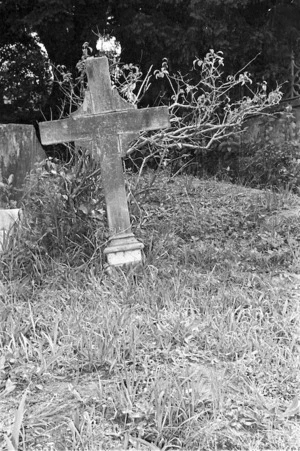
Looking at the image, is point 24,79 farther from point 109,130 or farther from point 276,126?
point 109,130

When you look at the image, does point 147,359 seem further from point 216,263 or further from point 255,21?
point 255,21

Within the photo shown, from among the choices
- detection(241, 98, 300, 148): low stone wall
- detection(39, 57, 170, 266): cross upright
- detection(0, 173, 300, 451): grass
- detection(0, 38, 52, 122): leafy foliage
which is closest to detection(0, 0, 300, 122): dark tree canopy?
detection(241, 98, 300, 148): low stone wall

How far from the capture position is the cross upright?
363cm

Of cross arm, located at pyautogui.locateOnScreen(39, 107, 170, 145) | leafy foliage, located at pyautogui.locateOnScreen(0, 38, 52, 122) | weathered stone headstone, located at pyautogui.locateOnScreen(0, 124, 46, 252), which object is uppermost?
leafy foliage, located at pyautogui.locateOnScreen(0, 38, 52, 122)

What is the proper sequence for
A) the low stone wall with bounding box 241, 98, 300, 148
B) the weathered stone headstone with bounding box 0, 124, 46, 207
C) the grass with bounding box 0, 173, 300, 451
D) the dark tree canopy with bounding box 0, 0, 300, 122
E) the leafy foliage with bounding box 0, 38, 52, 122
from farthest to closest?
1. the leafy foliage with bounding box 0, 38, 52, 122
2. the low stone wall with bounding box 241, 98, 300, 148
3. the dark tree canopy with bounding box 0, 0, 300, 122
4. the weathered stone headstone with bounding box 0, 124, 46, 207
5. the grass with bounding box 0, 173, 300, 451

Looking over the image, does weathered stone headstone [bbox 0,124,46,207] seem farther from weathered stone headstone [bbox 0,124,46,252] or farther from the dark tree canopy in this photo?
the dark tree canopy

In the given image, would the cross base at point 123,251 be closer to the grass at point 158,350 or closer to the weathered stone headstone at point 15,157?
the grass at point 158,350

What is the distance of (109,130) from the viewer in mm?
3654

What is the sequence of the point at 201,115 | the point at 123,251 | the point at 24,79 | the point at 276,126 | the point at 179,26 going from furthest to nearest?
1. the point at 24,79
2. the point at 276,126
3. the point at 179,26
4. the point at 201,115
5. the point at 123,251

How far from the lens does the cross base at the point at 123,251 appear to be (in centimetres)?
352

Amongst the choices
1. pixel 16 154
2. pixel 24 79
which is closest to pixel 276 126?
pixel 16 154

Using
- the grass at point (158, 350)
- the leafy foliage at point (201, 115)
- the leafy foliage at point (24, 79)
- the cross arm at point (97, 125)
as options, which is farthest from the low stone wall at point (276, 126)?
the leafy foliage at point (24, 79)

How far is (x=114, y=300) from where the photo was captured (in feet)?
9.82

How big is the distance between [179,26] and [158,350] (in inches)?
214
